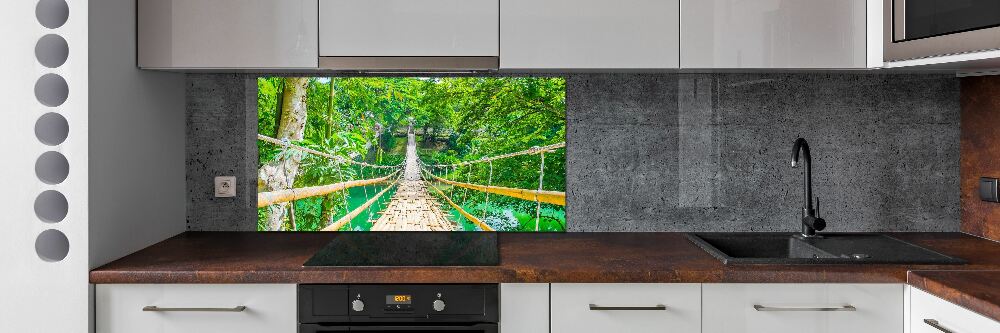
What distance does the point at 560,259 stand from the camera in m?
2.01

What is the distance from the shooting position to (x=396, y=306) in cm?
187

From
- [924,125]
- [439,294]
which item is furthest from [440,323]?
[924,125]

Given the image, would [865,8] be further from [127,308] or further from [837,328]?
[127,308]

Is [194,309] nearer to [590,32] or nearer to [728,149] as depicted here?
[590,32]

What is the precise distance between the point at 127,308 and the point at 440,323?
832mm

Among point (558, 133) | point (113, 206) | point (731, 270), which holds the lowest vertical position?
point (731, 270)

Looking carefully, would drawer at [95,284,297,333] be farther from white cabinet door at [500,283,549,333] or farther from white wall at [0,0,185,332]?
white cabinet door at [500,283,549,333]

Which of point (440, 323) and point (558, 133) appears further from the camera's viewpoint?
point (558, 133)

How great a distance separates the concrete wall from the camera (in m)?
2.53

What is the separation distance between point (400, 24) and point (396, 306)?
2.77ft

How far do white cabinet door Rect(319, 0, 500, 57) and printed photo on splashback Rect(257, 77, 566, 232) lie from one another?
1.27 feet

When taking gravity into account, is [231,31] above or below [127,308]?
above

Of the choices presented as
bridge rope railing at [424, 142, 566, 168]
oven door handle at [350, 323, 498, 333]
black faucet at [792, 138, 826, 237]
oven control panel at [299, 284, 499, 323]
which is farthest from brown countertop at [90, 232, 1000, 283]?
bridge rope railing at [424, 142, 566, 168]
